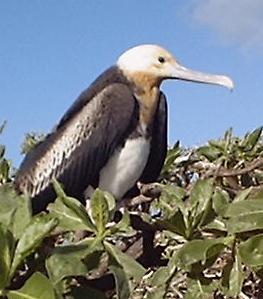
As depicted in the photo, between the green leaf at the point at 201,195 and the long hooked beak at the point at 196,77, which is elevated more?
the green leaf at the point at 201,195

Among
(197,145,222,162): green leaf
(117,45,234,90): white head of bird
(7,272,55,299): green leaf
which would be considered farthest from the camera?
(117,45,234,90): white head of bird

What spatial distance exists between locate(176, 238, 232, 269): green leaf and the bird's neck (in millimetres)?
1413

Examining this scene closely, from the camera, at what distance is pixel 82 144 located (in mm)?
2266

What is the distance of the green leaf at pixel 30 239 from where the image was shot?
0.75m

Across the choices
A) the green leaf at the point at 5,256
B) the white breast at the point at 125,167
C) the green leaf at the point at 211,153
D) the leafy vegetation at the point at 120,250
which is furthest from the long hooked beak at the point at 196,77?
the green leaf at the point at 5,256

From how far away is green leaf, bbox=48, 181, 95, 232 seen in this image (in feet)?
2.72

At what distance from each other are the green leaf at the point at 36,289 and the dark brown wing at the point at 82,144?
4.54ft

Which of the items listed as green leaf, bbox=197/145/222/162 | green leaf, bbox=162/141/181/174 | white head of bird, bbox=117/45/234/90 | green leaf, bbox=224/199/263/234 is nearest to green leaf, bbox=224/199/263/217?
green leaf, bbox=224/199/263/234

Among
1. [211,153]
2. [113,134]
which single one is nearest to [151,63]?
[113,134]

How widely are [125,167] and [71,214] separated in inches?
50.2

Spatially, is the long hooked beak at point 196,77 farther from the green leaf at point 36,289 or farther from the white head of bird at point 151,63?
the green leaf at point 36,289

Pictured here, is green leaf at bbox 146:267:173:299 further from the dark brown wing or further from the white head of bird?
the white head of bird

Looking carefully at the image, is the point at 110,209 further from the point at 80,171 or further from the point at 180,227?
the point at 80,171

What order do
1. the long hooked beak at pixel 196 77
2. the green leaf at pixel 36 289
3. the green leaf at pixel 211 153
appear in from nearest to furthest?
the green leaf at pixel 36 289
the green leaf at pixel 211 153
the long hooked beak at pixel 196 77
